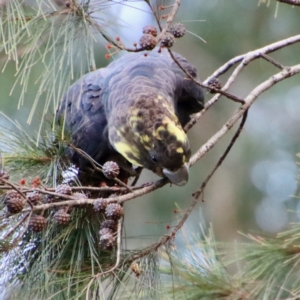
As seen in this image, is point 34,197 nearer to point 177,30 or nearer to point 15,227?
point 15,227

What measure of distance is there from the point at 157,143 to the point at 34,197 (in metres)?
0.55

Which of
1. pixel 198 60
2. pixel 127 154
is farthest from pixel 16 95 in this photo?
pixel 127 154

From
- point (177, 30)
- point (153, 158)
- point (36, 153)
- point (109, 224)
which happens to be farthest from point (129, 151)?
point (177, 30)

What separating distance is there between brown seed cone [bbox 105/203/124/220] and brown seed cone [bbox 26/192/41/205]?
0.18 m

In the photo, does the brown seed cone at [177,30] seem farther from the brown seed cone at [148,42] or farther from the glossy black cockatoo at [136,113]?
the glossy black cockatoo at [136,113]

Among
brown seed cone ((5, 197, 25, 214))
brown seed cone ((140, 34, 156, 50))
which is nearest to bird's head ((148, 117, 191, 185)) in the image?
brown seed cone ((140, 34, 156, 50))

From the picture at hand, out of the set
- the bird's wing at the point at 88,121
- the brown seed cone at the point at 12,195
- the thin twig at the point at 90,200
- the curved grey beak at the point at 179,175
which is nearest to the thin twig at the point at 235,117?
the curved grey beak at the point at 179,175

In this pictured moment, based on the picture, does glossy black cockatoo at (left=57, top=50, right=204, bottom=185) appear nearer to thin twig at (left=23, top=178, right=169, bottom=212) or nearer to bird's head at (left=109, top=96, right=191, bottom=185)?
bird's head at (left=109, top=96, right=191, bottom=185)

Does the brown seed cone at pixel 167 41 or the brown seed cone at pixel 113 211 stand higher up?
the brown seed cone at pixel 167 41

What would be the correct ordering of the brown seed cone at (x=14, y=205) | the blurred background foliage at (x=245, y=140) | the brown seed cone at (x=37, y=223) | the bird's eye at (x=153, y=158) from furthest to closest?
the blurred background foliage at (x=245, y=140) → the bird's eye at (x=153, y=158) → the brown seed cone at (x=37, y=223) → the brown seed cone at (x=14, y=205)

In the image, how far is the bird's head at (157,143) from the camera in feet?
5.60

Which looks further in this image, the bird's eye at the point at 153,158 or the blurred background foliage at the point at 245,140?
the blurred background foliage at the point at 245,140

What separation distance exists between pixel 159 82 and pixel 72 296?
948 mm

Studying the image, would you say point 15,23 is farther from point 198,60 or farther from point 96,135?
point 198,60
